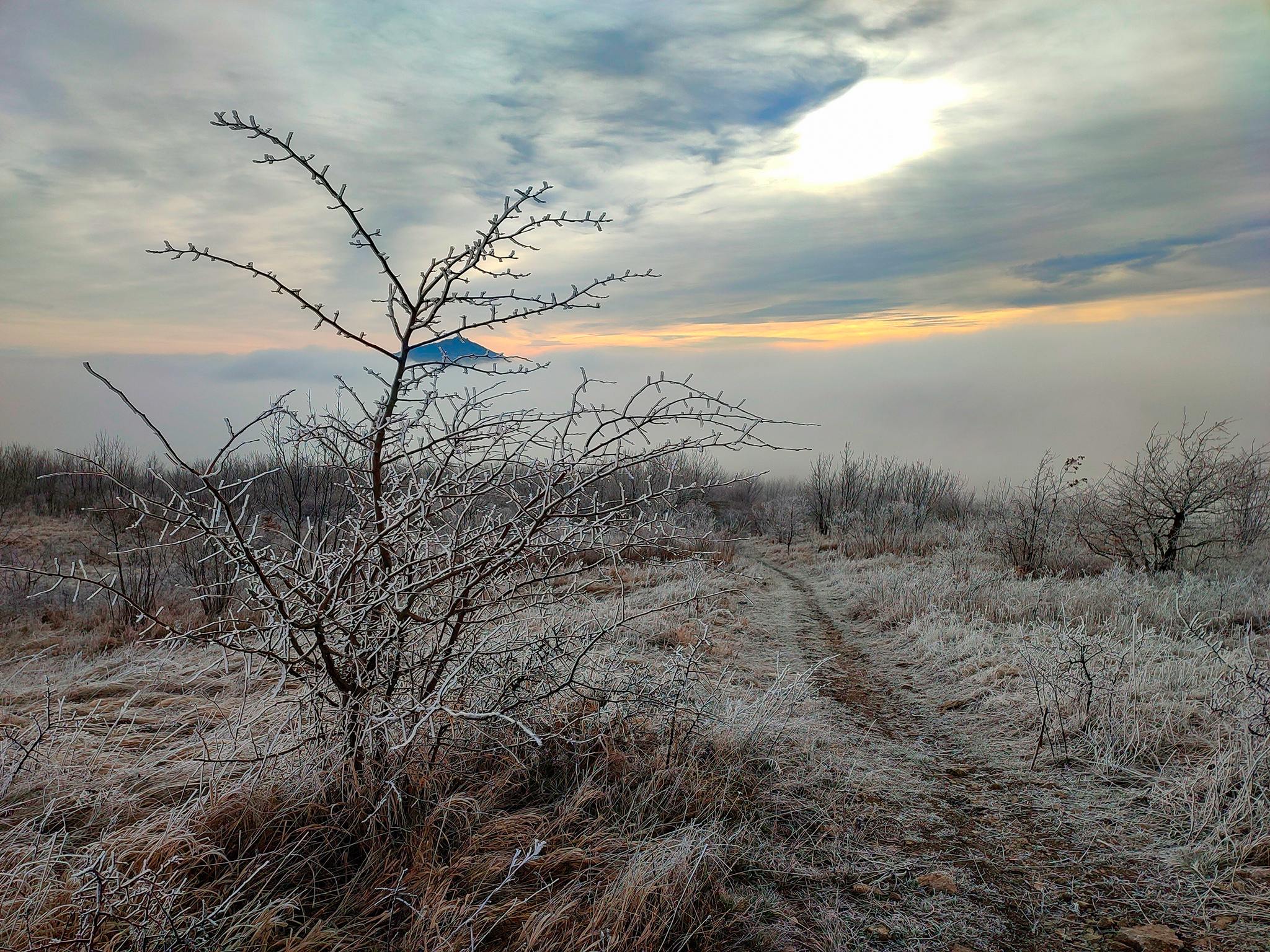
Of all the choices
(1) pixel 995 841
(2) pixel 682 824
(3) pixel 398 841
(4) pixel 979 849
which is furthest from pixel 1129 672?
(3) pixel 398 841

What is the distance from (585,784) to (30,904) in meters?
1.96

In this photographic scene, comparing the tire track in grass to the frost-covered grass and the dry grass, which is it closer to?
the frost-covered grass

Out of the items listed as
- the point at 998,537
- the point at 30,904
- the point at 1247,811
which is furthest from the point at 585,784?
the point at 998,537

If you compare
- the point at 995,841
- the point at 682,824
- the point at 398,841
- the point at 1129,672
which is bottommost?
the point at 995,841

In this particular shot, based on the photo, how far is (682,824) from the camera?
321cm

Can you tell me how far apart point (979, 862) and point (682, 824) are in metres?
1.50

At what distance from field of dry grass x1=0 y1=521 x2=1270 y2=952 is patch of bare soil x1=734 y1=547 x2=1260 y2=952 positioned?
1cm

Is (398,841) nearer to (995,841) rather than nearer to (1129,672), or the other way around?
(995,841)

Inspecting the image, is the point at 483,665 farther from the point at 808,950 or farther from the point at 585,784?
the point at 808,950

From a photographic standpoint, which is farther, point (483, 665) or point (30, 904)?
point (483, 665)

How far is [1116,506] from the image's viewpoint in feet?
37.7

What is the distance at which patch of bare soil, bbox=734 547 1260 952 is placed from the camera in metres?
2.84

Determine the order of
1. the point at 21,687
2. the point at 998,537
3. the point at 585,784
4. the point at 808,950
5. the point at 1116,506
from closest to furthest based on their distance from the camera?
1. the point at 808,950
2. the point at 585,784
3. the point at 21,687
4. the point at 1116,506
5. the point at 998,537

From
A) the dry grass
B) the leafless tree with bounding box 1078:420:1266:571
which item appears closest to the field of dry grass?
the dry grass
